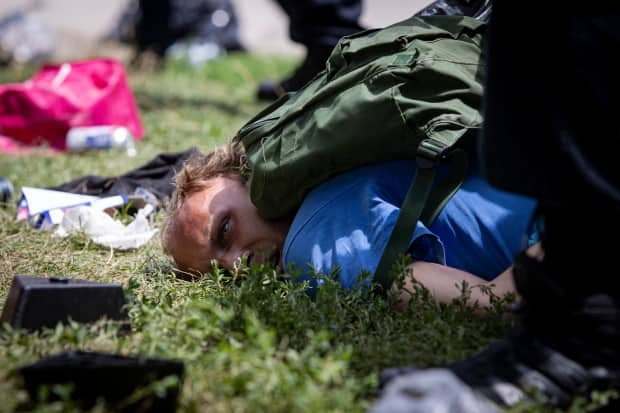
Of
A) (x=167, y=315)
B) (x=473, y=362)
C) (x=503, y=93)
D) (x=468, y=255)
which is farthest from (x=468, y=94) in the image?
(x=167, y=315)

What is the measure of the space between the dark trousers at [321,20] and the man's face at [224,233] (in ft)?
7.28

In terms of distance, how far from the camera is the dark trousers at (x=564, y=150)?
1459mm

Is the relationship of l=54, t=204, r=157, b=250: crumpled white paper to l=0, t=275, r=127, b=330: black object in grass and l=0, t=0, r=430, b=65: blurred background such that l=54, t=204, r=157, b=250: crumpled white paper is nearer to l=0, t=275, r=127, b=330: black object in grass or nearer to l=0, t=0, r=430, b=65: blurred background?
l=0, t=275, r=127, b=330: black object in grass

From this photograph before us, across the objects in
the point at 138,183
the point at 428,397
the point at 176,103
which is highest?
the point at 428,397

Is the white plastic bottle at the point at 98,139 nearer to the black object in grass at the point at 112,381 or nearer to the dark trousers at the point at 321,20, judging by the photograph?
the dark trousers at the point at 321,20

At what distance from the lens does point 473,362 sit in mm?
1639

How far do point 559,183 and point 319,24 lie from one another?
10.8 ft

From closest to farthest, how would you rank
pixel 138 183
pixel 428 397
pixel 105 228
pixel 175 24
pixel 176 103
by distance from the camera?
pixel 428 397 → pixel 105 228 → pixel 138 183 → pixel 176 103 → pixel 175 24

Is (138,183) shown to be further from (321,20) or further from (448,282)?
(448,282)

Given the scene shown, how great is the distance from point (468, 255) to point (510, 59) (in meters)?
0.84

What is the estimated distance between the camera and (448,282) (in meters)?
2.07

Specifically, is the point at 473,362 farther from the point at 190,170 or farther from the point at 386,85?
the point at 190,170

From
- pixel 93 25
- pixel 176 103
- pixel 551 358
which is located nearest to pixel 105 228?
pixel 551 358

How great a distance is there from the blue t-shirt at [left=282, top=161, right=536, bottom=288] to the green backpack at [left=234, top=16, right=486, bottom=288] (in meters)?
0.05
